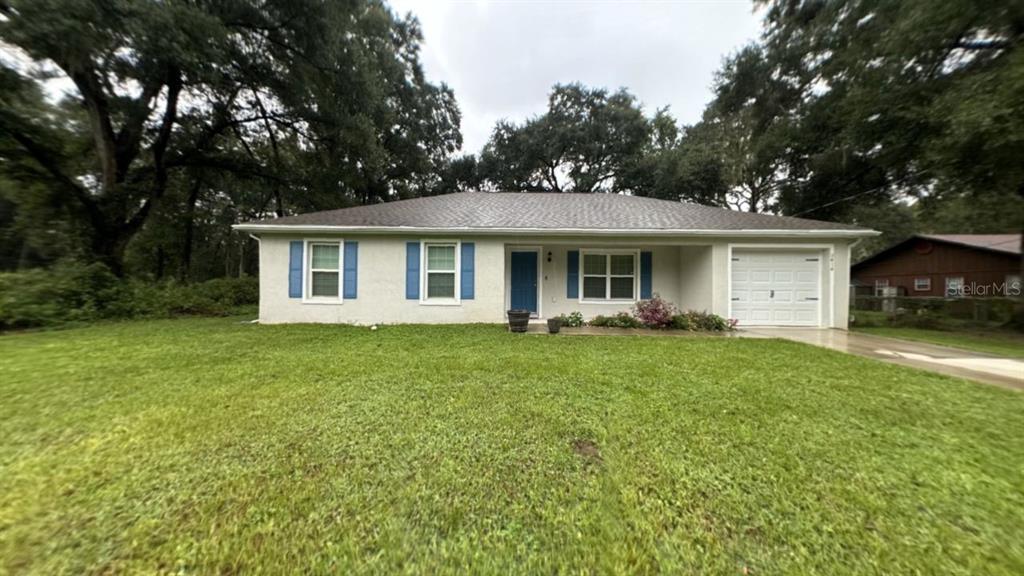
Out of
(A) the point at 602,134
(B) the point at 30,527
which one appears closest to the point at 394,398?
(B) the point at 30,527

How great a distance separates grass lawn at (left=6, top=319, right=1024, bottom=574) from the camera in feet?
5.71

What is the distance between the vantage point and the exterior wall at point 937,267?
1575cm

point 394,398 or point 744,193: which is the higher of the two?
point 744,193

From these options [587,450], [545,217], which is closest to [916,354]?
[587,450]

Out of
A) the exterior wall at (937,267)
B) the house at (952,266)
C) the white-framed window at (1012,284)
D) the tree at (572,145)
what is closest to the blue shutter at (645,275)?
the tree at (572,145)

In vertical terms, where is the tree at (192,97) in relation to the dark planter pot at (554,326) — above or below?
above

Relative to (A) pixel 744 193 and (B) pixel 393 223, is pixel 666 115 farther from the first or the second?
(B) pixel 393 223

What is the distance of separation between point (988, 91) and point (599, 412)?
1132 centimetres

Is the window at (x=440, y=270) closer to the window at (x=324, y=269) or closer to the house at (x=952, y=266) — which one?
the window at (x=324, y=269)

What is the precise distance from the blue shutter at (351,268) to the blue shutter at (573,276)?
218 inches

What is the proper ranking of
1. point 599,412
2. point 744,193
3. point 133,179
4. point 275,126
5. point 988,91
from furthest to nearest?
point 744,193 → point 275,126 → point 133,179 → point 988,91 → point 599,412

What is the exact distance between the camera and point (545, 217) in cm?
986

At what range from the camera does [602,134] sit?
22.7 m

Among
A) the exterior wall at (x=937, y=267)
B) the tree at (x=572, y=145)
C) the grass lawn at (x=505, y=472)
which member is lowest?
the grass lawn at (x=505, y=472)
